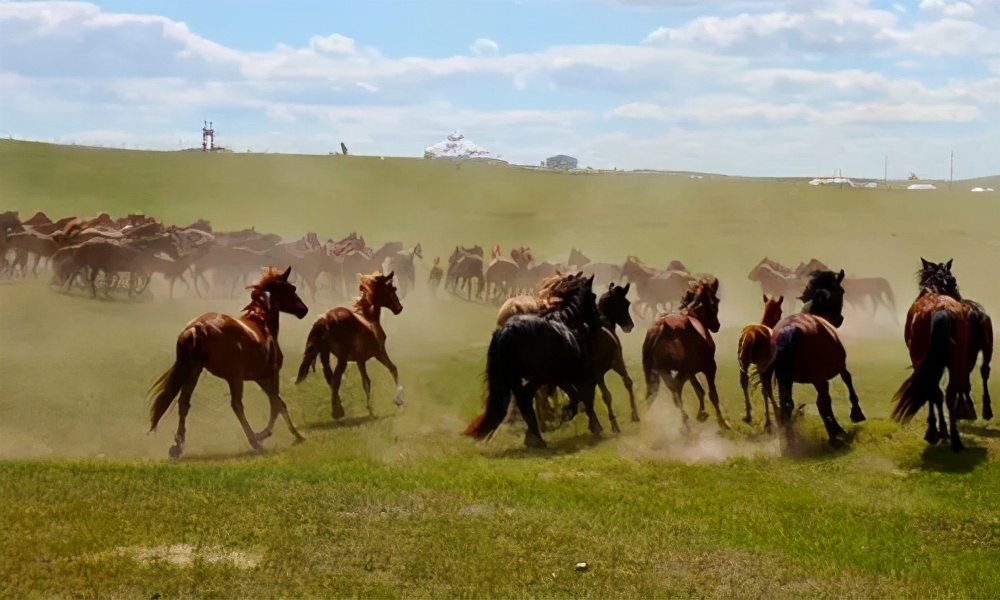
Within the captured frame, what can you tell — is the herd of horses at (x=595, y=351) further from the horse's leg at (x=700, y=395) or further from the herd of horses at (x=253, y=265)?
the herd of horses at (x=253, y=265)

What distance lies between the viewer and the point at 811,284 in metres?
16.8

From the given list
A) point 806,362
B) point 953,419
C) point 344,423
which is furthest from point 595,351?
point 953,419

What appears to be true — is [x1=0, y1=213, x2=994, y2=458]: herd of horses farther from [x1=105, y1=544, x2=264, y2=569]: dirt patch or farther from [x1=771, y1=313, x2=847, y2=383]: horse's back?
[x1=105, y1=544, x2=264, y2=569]: dirt patch

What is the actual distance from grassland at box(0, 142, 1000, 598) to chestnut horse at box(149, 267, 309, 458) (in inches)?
17.8

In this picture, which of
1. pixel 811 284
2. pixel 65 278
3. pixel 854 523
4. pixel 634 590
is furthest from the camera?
pixel 65 278

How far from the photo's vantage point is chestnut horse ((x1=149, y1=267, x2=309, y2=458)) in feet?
45.7

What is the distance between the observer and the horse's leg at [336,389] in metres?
16.3

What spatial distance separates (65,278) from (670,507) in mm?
16633

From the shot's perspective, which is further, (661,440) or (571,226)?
(571,226)

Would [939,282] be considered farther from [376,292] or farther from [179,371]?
[179,371]

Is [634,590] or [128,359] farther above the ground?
[128,359]

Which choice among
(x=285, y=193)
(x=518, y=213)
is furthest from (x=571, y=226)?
(x=285, y=193)

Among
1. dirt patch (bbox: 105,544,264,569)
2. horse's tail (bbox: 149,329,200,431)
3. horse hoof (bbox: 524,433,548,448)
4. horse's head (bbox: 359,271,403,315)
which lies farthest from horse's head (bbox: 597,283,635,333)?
dirt patch (bbox: 105,544,264,569)

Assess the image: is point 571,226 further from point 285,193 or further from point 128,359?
point 128,359
